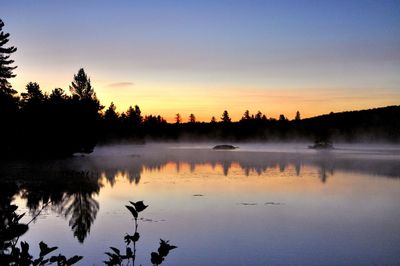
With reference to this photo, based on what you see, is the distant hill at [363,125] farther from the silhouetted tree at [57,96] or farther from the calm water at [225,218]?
the calm water at [225,218]

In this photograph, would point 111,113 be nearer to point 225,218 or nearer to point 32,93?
point 32,93

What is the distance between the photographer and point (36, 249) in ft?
43.6

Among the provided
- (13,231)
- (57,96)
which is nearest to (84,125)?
(57,96)

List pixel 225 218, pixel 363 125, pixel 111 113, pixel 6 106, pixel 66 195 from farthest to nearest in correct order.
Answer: pixel 363 125 → pixel 111 113 → pixel 6 106 → pixel 66 195 → pixel 225 218

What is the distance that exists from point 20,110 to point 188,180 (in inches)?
1335

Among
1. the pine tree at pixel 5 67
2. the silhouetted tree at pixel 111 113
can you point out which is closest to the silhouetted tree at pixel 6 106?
the pine tree at pixel 5 67

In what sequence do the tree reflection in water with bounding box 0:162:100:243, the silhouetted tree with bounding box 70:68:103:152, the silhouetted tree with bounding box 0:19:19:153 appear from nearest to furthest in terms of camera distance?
the tree reflection in water with bounding box 0:162:100:243
the silhouetted tree with bounding box 0:19:19:153
the silhouetted tree with bounding box 70:68:103:152

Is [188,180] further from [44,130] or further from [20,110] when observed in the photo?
[20,110]

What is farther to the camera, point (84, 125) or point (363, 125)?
point (363, 125)

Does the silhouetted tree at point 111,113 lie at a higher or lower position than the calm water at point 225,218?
higher

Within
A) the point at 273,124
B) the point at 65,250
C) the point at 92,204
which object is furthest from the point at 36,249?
the point at 273,124

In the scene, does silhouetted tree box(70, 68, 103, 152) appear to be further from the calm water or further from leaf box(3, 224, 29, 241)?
leaf box(3, 224, 29, 241)

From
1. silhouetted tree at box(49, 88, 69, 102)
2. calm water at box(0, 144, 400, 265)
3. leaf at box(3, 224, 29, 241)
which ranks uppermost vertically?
silhouetted tree at box(49, 88, 69, 102)

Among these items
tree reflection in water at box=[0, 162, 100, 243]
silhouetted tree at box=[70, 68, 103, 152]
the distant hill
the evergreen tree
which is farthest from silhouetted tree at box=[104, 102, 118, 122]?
tree reflection in water at box=[0, 162, 100, 243]
